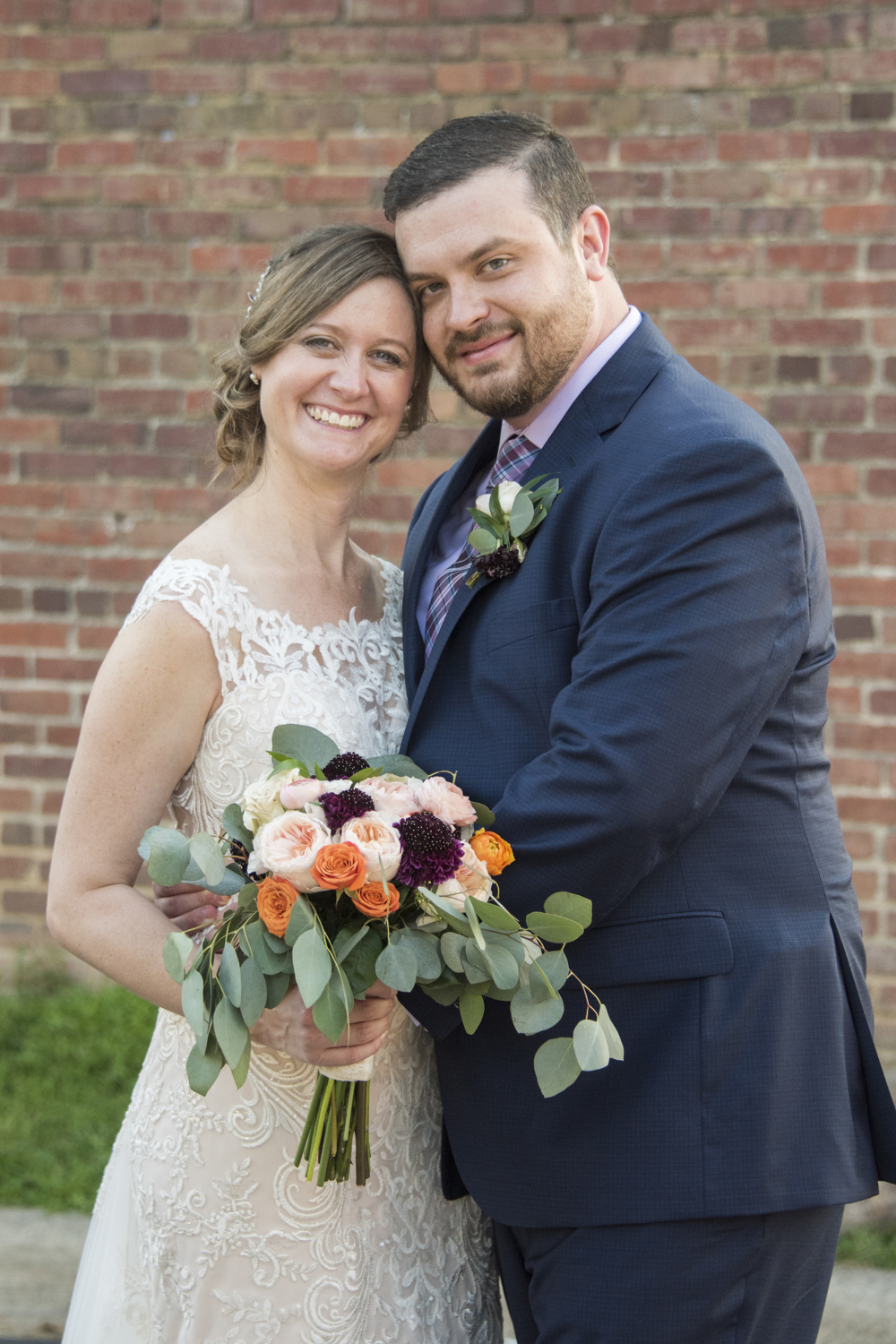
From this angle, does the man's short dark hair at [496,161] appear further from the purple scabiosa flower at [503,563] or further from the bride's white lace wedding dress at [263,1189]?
the bride's white lace wedding dress at [263,1189]

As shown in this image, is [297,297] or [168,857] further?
[297,297]

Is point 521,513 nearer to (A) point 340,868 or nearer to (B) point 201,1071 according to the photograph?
(A) point 340,868

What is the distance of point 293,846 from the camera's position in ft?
5.40

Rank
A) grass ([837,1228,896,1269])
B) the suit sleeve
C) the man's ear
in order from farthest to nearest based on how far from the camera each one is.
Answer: grass ([837,1228,896,1269]) < the man's ear < the suit sleeve

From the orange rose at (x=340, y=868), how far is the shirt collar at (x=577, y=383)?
0.96 m

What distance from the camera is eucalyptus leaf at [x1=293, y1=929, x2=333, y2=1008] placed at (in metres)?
1.59

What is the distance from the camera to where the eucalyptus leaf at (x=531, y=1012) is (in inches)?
66.0

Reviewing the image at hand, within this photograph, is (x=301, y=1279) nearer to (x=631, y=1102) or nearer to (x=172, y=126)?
(x=631, y=1102)

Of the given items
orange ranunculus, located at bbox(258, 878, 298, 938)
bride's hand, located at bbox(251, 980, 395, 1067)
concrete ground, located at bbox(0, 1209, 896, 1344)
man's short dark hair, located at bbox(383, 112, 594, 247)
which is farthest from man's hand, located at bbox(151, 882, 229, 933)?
concrete ground, located at bbox(0, 1209, 896, 1344)

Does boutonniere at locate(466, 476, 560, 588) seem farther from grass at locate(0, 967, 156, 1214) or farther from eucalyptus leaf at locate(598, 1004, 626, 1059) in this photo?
grass at locate(0, 967, 156, 1214)

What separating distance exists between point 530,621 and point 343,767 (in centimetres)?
42

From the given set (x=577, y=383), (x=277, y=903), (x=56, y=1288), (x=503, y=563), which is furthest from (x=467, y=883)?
(x=56, y=1288)

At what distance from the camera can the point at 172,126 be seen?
388cm

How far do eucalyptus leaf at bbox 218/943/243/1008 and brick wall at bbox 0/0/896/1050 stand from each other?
240cm
